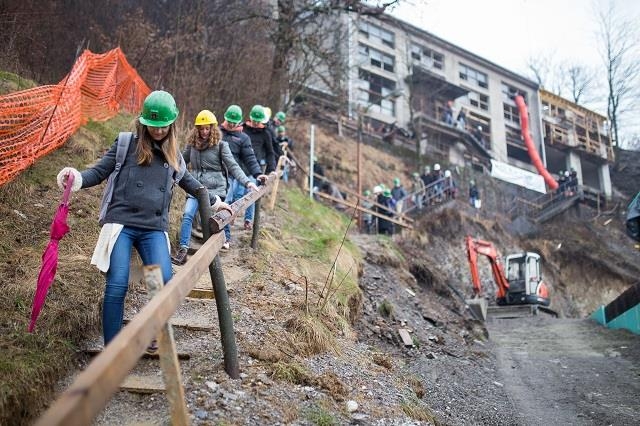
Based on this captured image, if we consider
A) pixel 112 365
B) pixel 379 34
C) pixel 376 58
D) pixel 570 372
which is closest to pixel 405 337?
pixel 570 372

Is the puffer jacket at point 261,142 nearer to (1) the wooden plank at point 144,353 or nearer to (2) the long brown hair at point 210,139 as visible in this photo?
(2) the long brown hair at point 210,139

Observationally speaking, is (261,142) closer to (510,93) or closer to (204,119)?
(204,119)

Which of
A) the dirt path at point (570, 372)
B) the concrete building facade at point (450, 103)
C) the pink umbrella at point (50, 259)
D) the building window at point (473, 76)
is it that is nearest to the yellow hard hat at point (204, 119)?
the pink umbrella at point (50, 259)

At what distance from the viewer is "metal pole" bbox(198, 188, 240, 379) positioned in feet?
11.6

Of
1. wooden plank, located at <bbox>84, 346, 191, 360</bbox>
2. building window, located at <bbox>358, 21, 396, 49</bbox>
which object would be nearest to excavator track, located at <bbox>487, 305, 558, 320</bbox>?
wooden plank, located at <bbox>84, 346, 191, 360</bbox>

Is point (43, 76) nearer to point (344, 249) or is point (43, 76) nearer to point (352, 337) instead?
point (344, 249)

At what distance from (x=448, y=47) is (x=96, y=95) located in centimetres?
2942

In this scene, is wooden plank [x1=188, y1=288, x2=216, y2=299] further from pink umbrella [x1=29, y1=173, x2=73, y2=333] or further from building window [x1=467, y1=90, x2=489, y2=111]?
building window [x1=467, y1=90, x2=489, y2=111]

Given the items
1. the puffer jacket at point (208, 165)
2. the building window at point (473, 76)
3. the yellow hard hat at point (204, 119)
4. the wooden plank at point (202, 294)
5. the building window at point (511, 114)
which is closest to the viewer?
the wooden plank at point (202, 294)

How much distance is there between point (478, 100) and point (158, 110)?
115 feet

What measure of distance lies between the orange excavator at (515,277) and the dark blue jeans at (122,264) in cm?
1239

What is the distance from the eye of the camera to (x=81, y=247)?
207 inches

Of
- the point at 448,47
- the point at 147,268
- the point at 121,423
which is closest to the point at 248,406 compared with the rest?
the point at 121,423

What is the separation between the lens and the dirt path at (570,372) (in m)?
5.70
